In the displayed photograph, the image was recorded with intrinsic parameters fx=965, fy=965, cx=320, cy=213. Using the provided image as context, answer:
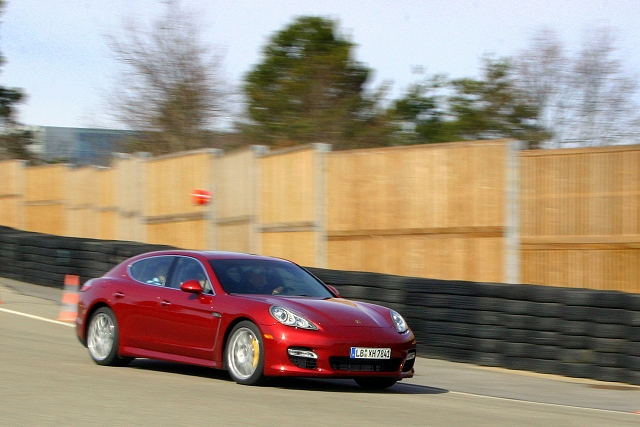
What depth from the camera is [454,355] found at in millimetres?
12664

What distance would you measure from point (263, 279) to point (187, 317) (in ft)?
2.89

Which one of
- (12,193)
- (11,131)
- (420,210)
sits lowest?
(420,210)

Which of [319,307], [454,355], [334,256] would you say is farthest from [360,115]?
[319,307]

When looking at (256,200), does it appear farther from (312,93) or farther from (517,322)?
(312,93)

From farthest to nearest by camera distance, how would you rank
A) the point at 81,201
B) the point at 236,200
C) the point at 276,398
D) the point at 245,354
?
the point at 81,201, the point at 236,200, the point at 245,354, the point at 276,398

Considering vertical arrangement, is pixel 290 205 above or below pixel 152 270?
above

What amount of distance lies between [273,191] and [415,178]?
154 inches

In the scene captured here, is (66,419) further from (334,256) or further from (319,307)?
(334,256)

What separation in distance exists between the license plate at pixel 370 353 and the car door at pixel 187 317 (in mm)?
1384

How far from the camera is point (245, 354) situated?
9.06 m

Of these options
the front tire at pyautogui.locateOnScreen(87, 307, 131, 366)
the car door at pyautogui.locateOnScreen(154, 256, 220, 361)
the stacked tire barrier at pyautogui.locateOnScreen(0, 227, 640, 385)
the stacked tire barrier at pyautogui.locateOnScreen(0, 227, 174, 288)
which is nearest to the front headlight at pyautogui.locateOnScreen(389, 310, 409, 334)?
the car door at pyautogui.locateOnScreen(154, 256, 220, 361)

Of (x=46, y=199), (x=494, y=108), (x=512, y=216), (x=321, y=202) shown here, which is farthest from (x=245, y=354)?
(x=494, y=108)

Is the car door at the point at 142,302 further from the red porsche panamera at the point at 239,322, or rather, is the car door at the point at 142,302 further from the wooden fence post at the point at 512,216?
the wooden fence post at the point at 512,216

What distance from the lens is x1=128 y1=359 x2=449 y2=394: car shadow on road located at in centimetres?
923
